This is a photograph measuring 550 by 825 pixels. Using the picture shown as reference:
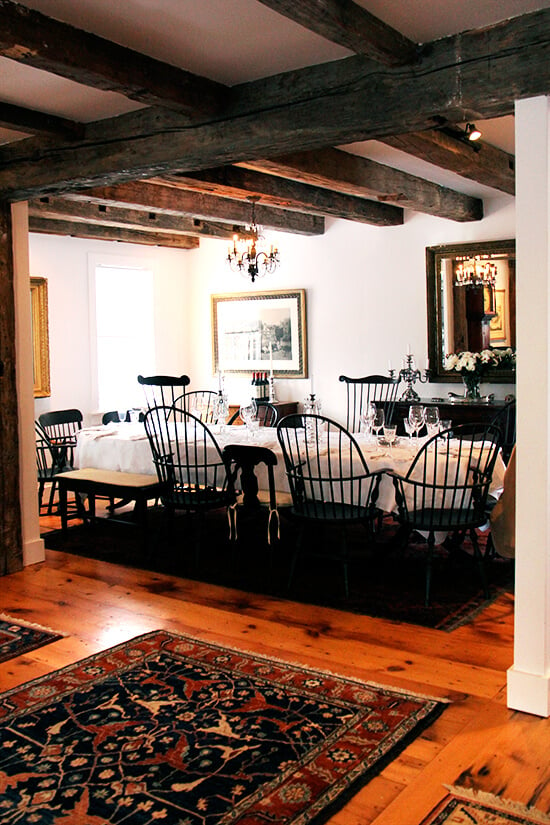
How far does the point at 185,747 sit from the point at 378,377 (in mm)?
4510

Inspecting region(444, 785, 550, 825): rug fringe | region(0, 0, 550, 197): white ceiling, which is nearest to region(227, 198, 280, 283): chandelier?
region(0, 0, 550, 197): white ceiling

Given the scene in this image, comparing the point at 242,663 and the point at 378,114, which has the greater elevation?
the point at 378,114

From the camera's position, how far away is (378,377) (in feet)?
23.0

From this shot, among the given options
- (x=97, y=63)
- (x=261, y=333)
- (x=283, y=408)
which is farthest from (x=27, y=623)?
(x=261, y=333)

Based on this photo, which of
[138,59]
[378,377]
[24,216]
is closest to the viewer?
[138,59]

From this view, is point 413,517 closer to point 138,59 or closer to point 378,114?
point 378,114

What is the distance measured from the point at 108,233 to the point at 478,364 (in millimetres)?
3622

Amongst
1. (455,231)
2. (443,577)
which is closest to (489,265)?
(455,231)

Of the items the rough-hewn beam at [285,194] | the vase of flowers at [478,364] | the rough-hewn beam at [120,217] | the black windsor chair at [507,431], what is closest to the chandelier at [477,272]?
the vase of flowers at [478,364]

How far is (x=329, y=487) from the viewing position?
4832mm

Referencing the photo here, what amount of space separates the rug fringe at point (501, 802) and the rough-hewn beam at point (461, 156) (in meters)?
3.20

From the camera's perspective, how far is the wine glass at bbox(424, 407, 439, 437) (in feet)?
16.6

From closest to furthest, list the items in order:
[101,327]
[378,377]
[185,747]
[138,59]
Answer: [185,747]
[138,59]
[378,377]
[101,327]

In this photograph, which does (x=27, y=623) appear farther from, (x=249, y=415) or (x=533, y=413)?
(x=533, y=413)
